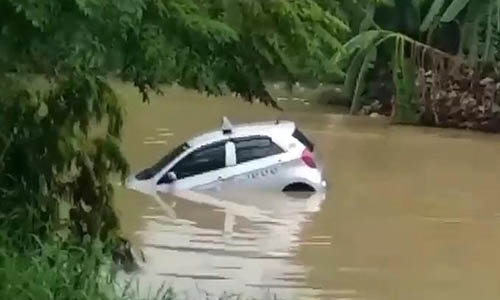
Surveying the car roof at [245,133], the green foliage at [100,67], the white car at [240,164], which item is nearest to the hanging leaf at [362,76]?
the car roof at [245,133]

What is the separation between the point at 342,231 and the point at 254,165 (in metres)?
3.46

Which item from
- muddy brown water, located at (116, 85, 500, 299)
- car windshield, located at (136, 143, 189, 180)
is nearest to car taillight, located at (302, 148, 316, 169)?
muddy brown water, located at (116, 85, 500, 299)

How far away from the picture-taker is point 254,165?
2002 centimetres

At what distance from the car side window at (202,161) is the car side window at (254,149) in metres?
0.25

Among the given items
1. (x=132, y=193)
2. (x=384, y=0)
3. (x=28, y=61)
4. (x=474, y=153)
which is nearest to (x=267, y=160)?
(x=132, y=193)

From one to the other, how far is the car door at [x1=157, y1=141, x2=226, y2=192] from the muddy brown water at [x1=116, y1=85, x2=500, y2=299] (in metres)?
0.43

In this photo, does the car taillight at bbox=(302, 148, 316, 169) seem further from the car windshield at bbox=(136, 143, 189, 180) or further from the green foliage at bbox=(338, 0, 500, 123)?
the green foliage at bbox=(338, 0, 500, 123)

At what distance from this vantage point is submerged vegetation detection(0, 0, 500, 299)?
6008 mm

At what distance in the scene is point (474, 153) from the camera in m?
27.2

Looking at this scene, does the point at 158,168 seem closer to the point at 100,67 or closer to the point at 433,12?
the point at 100,67

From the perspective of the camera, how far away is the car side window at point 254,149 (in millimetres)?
19969

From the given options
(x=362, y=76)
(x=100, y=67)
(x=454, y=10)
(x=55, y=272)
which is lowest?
(x=362, y=76)

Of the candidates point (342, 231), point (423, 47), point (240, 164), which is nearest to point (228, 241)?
point (342, 231)

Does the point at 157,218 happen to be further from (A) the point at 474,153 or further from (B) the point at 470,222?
(A) the point at 474,153
